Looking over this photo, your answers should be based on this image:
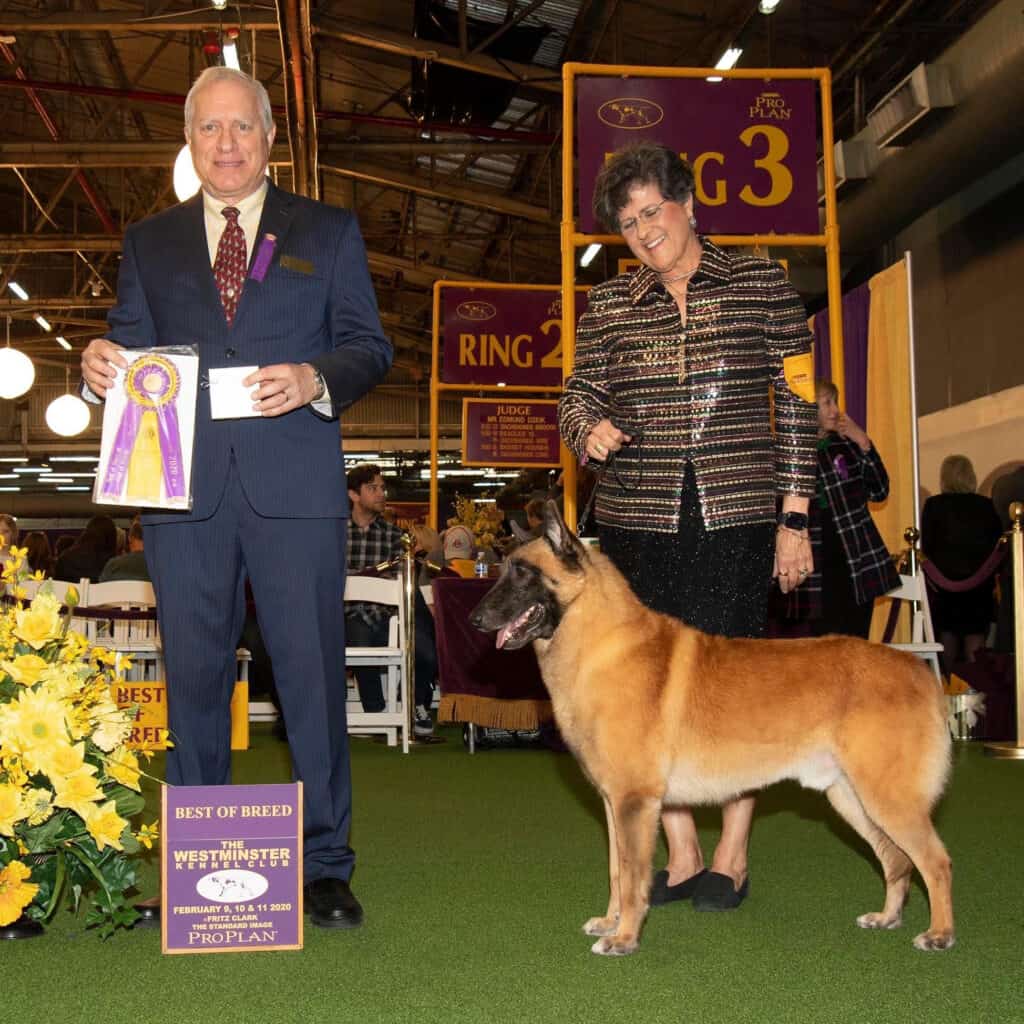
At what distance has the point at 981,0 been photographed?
10.5 metres

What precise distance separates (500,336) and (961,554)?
16.5 feet

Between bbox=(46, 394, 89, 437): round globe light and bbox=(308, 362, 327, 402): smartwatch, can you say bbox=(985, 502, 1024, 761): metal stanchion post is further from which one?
bbox=(46, 394, 89, 437): round globe light

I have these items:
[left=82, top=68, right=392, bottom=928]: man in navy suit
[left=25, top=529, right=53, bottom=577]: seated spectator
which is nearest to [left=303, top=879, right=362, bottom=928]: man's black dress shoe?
[left=82, top=68, right=392, bottom=928]: man in navy suit

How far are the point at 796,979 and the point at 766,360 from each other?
61.5 inches

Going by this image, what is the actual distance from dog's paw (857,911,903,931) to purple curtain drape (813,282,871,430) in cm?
754

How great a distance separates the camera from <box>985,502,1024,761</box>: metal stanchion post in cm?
658

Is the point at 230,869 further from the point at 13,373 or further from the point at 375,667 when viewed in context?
the point at 13,373

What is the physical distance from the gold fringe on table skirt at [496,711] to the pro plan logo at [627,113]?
3.17 metres

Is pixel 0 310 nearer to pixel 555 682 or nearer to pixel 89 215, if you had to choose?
pixel 89 215

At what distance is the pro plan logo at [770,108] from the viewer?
229 inches

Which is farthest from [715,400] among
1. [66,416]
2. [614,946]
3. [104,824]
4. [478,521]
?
[66,416]

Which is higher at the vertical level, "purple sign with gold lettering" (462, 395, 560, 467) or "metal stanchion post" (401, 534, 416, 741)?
"purple sign with gold lettering" (462, 395, 560, 467)

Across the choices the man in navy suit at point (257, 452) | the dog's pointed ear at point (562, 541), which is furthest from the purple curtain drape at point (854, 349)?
the man in navy suit at point (257, 452)

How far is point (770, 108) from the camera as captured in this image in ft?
19.1
